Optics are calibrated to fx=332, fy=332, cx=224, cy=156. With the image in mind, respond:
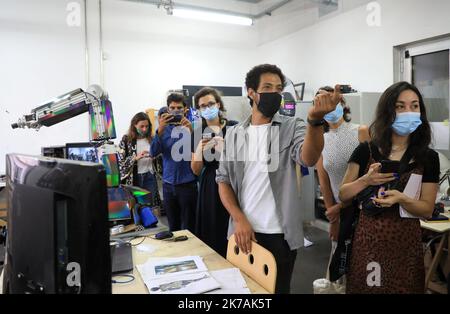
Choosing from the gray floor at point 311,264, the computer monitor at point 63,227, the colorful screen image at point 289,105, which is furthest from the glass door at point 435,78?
the computer monitor at point 63,227

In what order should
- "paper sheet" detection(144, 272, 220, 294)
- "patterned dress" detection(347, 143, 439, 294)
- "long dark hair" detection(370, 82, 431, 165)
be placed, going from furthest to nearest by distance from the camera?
"long dark hair" detection(370, 82, 431, 165)
"patterned dress" detection(347, 143, 439, 294)
"paper sheet" detection(144, 272, 220, 294)

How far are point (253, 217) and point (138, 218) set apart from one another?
0.72 m

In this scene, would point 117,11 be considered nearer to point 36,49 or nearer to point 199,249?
point 36,49

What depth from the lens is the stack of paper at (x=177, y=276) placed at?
110 centimetres

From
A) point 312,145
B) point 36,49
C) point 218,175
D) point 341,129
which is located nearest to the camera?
point 312,145

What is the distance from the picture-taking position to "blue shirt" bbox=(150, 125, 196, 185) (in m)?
2.42

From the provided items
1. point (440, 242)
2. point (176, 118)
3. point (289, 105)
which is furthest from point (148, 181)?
point (440, 242)

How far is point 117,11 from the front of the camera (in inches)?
202

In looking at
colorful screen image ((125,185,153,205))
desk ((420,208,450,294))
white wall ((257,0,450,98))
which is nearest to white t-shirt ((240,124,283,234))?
colorful screen image ((125,185,153,205))

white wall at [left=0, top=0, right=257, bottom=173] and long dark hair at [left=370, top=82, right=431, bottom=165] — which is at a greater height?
white wall at [left=0, top=0, right=257, bottom=173]

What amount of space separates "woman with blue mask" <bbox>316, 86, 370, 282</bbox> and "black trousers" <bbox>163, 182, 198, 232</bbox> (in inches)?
36.2

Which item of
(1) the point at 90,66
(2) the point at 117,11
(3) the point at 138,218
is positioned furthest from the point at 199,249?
(2) the point at 117,11

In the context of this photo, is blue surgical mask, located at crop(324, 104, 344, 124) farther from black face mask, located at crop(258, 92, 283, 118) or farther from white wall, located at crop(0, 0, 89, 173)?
white wall, located at crop(0, 0, 89, 173)

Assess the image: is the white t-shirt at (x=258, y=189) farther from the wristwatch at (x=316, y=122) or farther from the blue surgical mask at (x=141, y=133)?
the blue surgical mask at (x=141, y=133)
